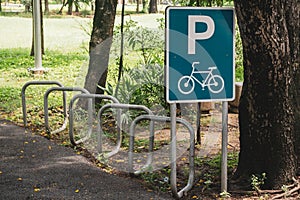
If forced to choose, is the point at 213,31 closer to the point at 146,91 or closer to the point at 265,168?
the point at 265,168

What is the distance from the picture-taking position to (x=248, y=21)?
5414mm

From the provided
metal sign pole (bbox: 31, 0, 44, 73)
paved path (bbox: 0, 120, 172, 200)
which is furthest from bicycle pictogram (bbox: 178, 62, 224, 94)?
metal sign pole (bbox: 31, 0, 44, 73)

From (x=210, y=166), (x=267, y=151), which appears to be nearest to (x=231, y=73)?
(x=267, y=151)

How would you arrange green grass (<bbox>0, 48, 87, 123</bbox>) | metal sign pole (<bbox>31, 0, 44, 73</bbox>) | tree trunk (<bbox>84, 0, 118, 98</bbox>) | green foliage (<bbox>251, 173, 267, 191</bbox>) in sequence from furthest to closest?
metal sign pole (<bbox>31, 0, 44, 73</bbox>) < green grass (<bbox>0, 48, 87, 123</bbox>) < tree trunk (<bbox>84, 0, 118, 98</bbox>) < green foliage (<bbox>251, 173, 267, 191</bbox>)

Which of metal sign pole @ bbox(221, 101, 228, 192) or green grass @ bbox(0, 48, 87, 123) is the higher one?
metal sign pole @ bbox(221, 101, 228, 192)

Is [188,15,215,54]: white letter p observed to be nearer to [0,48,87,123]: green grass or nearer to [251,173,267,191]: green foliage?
[251,173,267,191]: green foliage

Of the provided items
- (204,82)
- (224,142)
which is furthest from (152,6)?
(204,82)

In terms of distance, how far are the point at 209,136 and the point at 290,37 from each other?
3.04 m

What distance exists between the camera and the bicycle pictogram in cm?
518

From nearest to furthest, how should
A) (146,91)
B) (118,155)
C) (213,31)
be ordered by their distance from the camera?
(213,31)
(118,155)
(146,91)

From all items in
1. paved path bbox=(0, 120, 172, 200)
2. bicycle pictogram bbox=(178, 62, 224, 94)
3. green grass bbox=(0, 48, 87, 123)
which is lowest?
paved path bbox=(0, 120, 172, 200)

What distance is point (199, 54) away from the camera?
521 centimetres

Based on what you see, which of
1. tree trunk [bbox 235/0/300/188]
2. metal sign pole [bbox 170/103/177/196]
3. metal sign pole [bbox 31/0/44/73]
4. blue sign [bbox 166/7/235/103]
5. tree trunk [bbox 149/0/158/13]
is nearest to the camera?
blue sign [bbox 166/7/235/103]

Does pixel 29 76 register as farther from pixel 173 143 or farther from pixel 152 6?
pixel 152 6
